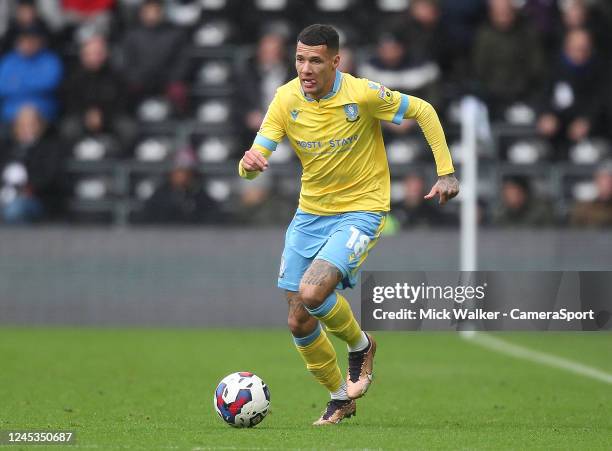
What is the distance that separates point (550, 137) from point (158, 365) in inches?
310

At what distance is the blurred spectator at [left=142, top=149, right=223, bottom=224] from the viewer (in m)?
18.6

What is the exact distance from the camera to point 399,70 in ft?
63.2

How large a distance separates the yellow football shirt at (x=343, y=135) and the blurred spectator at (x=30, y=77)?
36.6ft

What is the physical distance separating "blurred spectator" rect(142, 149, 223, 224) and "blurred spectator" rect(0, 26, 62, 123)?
231cm

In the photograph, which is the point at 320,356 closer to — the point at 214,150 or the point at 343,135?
the point at 343,135

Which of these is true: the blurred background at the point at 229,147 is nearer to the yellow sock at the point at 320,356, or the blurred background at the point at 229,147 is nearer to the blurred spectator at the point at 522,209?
the blurred spectator at the point at 522,209

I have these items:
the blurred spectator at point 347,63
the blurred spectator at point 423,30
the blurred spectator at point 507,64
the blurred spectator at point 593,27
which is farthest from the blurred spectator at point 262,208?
the blurred spectator at point 593,27

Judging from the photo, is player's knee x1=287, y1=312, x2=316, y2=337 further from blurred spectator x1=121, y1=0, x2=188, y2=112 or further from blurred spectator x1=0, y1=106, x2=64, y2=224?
blurred spectator x1=121, y1=0, x2=188, y2=112

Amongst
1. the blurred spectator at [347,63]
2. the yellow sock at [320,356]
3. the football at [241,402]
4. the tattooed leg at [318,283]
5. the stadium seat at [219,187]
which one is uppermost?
the blurred spectator at [347,63]

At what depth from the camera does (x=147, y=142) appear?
1986 centimetres

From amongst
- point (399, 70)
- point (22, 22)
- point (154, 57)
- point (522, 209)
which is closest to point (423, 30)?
point (399, 70)

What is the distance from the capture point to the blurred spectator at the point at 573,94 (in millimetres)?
19656

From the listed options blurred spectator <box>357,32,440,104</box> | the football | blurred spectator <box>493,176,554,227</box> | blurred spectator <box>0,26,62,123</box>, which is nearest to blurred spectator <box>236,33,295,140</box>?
blurred spectator <box>357,32,440,104</box>

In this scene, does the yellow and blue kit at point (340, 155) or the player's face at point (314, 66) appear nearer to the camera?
the player's face at point (314, 66)
